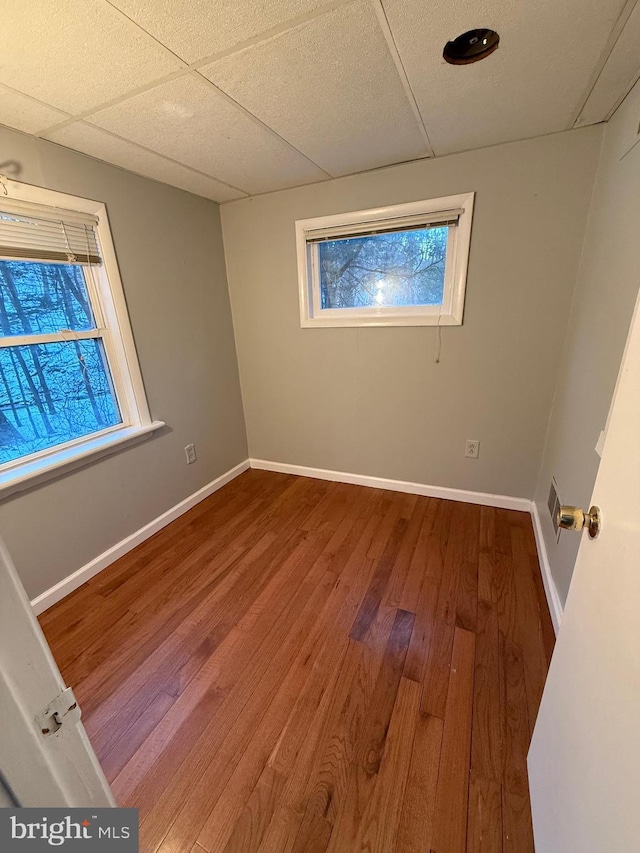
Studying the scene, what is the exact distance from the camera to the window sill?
1.49 meters

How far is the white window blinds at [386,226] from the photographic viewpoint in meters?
1.91

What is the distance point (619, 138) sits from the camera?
136cm

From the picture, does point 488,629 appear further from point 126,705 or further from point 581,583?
point 126,705

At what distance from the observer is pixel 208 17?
916 millimetres

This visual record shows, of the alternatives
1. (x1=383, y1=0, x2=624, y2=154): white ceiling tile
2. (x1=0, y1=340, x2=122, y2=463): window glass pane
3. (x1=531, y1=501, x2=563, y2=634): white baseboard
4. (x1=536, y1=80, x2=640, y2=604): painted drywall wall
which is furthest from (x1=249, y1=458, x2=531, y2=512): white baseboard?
(x1=383, y1=0, x2=624, y2=154): white ceiling tile

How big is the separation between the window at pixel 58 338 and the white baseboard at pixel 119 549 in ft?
1.95

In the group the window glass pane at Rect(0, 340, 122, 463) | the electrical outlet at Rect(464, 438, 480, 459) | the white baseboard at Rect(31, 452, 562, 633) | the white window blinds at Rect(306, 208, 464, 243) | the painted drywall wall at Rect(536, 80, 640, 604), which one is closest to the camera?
the painted drywall wall at Rect(536, 80, 640, 604)

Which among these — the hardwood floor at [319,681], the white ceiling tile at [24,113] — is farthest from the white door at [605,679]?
the white ceiling tile at [24,113]

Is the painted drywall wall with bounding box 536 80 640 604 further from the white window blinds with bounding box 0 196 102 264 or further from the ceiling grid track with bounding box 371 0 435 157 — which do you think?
the white window blinds with bounding box 0 196 102 264

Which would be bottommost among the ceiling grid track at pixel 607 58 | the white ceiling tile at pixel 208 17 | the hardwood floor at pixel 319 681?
the hardwood floor at pixel 319 681

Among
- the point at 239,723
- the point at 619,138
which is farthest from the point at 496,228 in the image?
the point at 239,723

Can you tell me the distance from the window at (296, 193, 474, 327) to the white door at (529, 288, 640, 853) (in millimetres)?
1576

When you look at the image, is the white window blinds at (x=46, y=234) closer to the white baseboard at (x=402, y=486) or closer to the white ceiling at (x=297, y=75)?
the white ceiling at (x=297, y=75)

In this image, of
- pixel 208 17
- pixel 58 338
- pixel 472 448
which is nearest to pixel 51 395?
pixel 58 338
